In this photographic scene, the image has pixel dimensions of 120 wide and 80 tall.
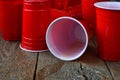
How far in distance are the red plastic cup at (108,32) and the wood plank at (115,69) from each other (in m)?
0.03

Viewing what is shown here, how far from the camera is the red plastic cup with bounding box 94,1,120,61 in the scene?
0.69 metres

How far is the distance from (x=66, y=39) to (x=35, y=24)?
0.14m

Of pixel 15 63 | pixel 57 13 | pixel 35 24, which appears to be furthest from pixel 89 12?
pixel 15 63

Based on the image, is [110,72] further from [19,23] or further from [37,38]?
[19,23]

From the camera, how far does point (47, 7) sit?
2.61 ft

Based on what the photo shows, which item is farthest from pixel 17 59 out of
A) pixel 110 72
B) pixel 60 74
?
pixel 110 72

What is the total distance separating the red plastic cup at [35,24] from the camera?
2.56 ft

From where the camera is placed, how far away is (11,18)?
89 centimetres

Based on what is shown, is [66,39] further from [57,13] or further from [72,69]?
[72,69]

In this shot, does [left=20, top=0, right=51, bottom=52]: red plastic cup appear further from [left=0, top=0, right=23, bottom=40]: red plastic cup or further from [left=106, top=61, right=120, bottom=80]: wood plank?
[left=106, top=61, right=120, bottom=80]: wood plank

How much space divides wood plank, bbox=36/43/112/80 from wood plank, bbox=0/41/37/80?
25 mm

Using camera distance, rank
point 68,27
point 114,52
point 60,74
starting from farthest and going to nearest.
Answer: point 68,27 → point 114,52 → point 60,74

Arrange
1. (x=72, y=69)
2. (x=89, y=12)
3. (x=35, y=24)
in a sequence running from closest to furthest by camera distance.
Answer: (x=72, y=69) < (x=35, y=24) < (x=89, y=12)

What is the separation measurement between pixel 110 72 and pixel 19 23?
1.43 ft
